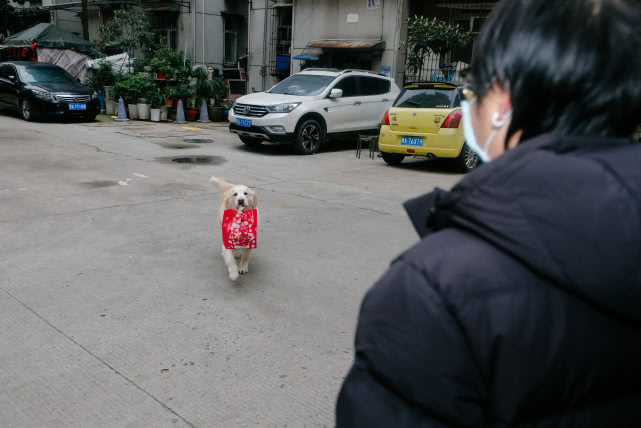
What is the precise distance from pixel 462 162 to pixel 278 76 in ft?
41.0

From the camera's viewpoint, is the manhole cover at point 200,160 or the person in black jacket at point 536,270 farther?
the manhole cover at point 200,160

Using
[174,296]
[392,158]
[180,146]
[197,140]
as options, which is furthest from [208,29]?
[174,296]

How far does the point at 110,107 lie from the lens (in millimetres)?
17438

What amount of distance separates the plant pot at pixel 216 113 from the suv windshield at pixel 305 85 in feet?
17.1

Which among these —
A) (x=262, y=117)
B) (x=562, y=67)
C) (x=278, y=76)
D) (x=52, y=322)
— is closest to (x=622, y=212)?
(x=562, y=67)

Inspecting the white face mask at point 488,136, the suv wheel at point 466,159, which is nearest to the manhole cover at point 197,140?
the suv wheel at point 466,159

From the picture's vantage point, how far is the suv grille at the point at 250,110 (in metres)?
11.5

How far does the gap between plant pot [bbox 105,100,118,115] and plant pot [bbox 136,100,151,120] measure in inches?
48.3

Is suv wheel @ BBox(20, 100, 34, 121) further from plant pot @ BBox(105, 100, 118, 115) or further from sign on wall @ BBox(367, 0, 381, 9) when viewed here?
sign on wall @ BBox(367, 0, 381, 9)

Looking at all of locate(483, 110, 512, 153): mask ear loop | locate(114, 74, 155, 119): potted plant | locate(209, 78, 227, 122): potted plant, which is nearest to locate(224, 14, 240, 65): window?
locate(209, 78, 227, 122): potted plant

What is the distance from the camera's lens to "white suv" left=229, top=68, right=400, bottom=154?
11375 mm

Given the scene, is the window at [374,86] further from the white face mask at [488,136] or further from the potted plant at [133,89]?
the white face mask at [488,136]

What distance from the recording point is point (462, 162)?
9.95 metres

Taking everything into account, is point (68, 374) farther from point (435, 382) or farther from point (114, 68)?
point (114, 68)
